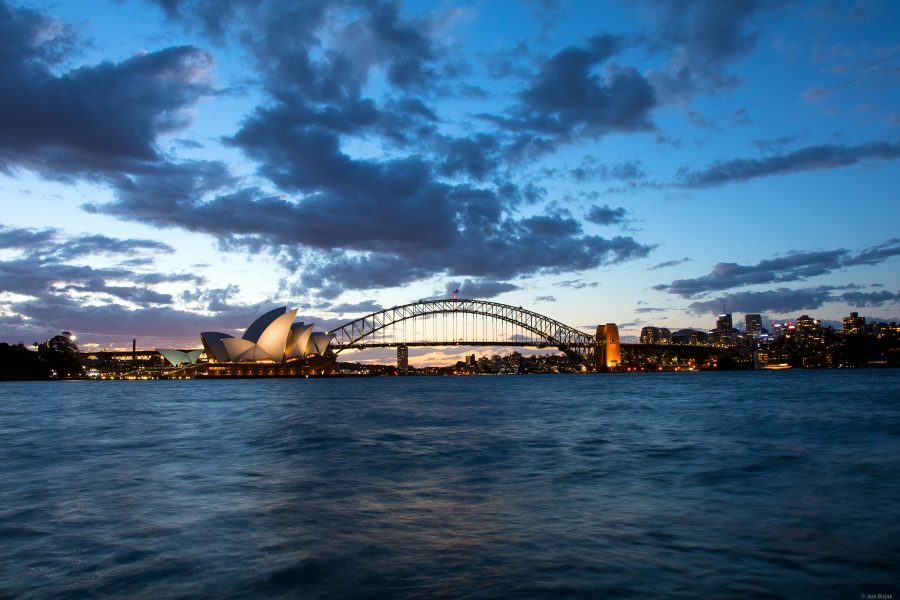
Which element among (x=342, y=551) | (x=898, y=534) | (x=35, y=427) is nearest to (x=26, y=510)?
(x=342, y=551)

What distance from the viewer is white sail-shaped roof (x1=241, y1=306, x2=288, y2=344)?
108 m

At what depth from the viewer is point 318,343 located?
12712cm

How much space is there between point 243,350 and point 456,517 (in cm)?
10942

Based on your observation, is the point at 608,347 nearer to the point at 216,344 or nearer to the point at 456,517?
the point at 216,344

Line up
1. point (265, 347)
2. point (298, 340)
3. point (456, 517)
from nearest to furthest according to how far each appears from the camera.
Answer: point (456, 517) → point (265, 347) → point (298, 340)

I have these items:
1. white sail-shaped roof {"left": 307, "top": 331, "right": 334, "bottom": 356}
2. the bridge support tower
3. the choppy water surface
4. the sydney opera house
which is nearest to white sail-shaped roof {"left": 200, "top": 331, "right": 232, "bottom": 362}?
the sydney opera house

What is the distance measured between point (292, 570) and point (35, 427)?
2613 cm

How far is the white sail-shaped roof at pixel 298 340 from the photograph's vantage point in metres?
114

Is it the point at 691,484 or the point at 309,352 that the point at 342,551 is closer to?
the point at 691,484

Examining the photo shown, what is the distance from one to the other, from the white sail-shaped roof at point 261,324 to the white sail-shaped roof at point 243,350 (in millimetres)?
1086

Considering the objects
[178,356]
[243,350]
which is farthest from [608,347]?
[178,356]

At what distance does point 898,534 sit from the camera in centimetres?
807

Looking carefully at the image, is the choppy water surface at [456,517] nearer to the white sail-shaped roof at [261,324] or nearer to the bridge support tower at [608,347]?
the white sail-shaped roof at [261,324]

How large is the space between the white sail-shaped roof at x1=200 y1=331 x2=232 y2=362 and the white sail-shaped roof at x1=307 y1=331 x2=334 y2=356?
16022mm
